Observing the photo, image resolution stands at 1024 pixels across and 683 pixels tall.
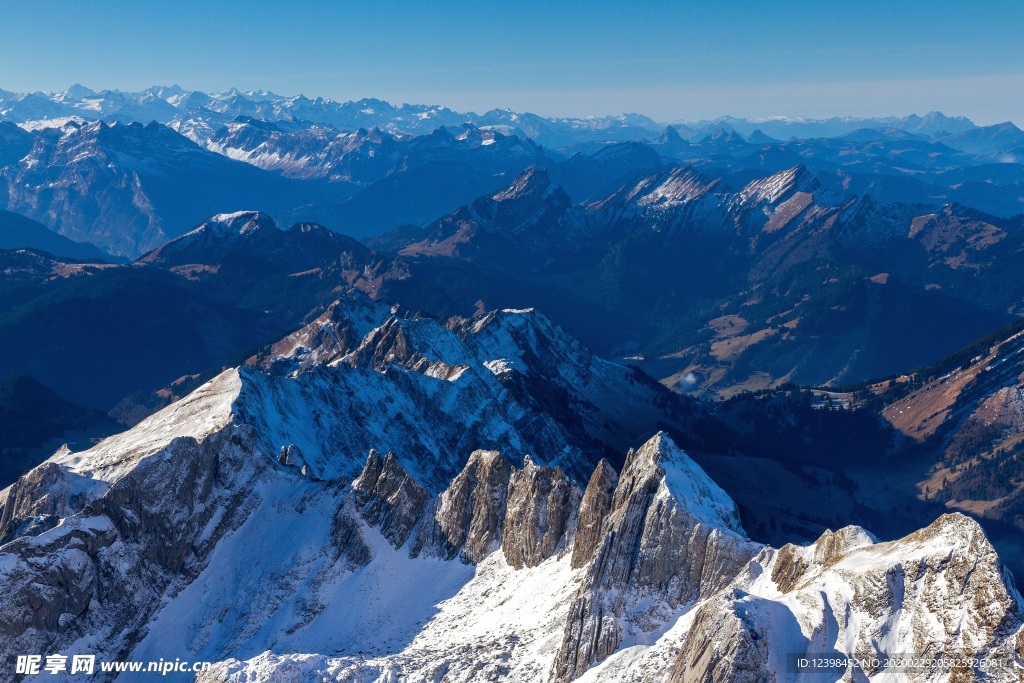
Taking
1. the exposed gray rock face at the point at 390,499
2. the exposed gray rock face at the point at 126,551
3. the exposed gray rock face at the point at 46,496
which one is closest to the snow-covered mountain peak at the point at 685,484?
the exposed gray rock face at the point at 390,499

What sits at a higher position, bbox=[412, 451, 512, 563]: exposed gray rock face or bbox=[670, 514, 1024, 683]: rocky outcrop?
bbox=[670, 514, 1024, 683]: rocky outcrop

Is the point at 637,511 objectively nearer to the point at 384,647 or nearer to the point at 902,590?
the point at 902,590

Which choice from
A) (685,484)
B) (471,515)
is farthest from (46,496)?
(685,484)

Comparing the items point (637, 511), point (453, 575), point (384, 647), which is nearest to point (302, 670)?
point (384, 647)

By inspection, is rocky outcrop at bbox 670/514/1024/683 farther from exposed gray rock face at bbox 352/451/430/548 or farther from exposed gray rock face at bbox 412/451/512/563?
exposed gray rock face at bbox 352/451/430/548

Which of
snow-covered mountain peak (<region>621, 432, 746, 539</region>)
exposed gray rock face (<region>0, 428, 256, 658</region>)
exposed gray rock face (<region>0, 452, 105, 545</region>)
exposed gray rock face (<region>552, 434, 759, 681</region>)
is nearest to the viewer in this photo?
exposed gray rock face (<region>552, 434, 759, 681</region>)

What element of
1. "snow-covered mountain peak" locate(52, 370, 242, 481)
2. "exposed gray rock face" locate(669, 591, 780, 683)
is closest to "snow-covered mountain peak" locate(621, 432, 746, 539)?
"exposed gray rock face" locate(669, 591, 780, 683)

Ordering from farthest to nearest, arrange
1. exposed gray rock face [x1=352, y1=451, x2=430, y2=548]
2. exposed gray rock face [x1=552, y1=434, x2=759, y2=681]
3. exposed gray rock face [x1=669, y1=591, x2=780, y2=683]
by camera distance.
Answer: exposed gray rock face [x1=352, y1=451, x2=430, y2=548]
exposed gray rock face [x1=552, y1=434, x2=759, y2=681]
exposed gray rock face [x1=669, y1=591, x2=780, y2=683]

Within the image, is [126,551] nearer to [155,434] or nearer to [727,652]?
[155,434]
